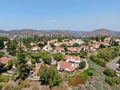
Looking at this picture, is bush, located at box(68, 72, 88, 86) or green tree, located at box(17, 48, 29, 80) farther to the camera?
green tree, located at box(17, 48, 29, 80)

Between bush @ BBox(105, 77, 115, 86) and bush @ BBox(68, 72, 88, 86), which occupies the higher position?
bush @ BBox(68, 72, 88, 86)

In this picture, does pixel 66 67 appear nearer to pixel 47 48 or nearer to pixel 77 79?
pixel 77 79

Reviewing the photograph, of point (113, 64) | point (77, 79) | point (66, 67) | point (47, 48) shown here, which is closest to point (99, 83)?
point (77, 79)

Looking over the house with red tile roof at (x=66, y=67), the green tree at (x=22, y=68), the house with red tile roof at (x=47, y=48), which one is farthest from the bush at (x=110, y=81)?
the house with red tile roof at (x=47, y=48)

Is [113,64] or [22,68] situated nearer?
[22,68]

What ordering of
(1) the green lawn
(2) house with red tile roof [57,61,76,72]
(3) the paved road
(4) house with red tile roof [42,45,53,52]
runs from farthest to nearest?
(4) house with red tile roof [42,45,53,52], (3) the paved road, (2) house with red tile roof [57,61,76,72], (1) the green lawn

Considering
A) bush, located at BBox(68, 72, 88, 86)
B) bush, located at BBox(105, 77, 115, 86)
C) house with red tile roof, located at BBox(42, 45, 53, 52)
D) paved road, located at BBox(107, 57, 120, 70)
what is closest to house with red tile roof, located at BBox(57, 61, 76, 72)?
bush, located at BBox(68, 72, 88, 86)

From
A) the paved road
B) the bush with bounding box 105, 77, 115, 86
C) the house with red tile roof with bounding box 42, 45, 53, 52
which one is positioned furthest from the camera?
the house with red tile roof with bounding box 42, 45, 53, 52

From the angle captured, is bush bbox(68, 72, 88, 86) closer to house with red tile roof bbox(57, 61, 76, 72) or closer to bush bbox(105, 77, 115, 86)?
house with red tile roof bbox(57, 61, 76, 72)

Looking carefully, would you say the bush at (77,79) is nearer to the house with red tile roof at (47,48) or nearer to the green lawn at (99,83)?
Result: the green lawn at (99,83)

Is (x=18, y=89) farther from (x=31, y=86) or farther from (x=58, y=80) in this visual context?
(x=58, y=80)

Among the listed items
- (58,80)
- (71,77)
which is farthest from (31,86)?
(71,77)
